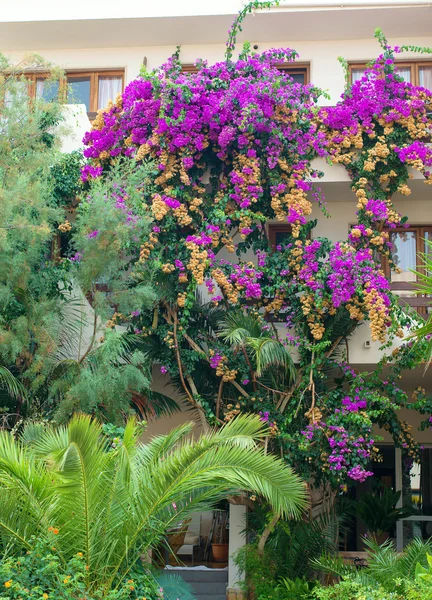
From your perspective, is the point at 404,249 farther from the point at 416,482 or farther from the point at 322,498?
the point at 322,498

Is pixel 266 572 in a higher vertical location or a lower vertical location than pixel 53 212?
lower

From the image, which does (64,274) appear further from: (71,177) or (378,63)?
(378,63)

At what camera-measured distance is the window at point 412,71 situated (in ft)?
56.0

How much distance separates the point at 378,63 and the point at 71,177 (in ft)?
18.5

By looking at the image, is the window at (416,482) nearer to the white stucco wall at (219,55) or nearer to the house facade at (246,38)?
the house facade at (246,38)

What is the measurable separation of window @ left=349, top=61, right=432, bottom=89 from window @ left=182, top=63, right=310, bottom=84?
35.7 inches

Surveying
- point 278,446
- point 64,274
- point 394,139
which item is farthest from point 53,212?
point 394,139

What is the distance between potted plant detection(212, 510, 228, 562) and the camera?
15.6 meters

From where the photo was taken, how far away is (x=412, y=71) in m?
17.1

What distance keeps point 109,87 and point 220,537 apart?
9.37 meters

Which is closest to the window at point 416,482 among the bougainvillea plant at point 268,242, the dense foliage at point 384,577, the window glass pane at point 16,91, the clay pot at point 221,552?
the bougainvillea plant at point 268,242

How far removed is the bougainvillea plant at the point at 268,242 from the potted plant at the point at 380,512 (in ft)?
7.01

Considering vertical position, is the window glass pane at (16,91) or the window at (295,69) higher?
the window at (295,69)

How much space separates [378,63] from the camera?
14539 millimetres
